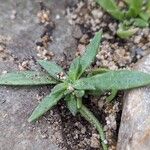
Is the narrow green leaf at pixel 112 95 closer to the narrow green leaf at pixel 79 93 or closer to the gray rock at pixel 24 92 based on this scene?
the narrow green leaf at pixel 79 93

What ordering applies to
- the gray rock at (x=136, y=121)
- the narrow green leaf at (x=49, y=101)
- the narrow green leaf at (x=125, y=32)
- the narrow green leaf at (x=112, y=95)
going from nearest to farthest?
the gray rock at (x=136, y=121) < the narrow green leaf at (x=49, y=101) < the narrow green leaf at (x=112, y=95) < the narrow green leaf at (x=125, y=32)

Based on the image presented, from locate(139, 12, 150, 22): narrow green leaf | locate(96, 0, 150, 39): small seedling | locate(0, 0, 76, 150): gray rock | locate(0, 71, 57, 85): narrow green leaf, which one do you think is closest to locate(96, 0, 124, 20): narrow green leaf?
locate(96, 0, 150, 39): small seedling

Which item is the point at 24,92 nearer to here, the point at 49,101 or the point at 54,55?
the point at 49,101

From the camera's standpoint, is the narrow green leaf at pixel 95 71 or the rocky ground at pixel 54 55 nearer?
the rocky ground at pixel 54 55

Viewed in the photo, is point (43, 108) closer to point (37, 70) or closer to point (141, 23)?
point (37, 70)

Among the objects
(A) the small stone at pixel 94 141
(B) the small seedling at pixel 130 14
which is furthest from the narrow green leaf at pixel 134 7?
(A) the small stone at pixel 94 141

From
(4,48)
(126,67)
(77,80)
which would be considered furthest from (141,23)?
(4,48)

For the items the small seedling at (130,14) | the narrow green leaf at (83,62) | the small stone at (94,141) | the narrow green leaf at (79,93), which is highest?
the small seedling at (130,14)

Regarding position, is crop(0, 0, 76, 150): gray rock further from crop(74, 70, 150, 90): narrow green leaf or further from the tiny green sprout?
crop(74, 70, 150, 90): narrow green leaf
